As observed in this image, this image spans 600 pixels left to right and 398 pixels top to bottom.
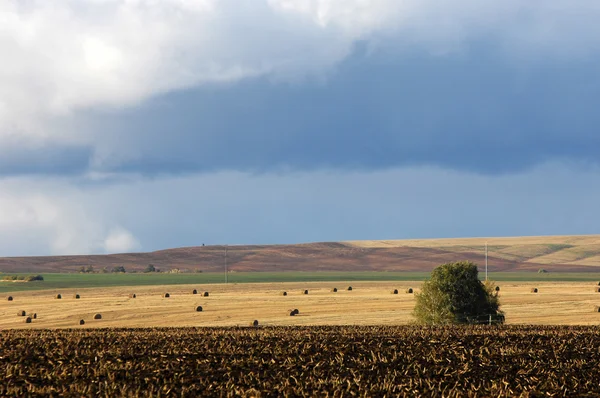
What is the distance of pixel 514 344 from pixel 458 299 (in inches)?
806

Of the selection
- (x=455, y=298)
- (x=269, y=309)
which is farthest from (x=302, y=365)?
(x=269, y=309)

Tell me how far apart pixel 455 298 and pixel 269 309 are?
26.5m

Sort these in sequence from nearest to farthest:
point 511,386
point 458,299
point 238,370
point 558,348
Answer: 1. point 511,386
2. point 238,370
3. point 558,348
4. point 458,299

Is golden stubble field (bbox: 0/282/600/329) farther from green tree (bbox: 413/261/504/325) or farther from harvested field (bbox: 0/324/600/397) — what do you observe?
harvested field (bbox: 0/324/600/397)

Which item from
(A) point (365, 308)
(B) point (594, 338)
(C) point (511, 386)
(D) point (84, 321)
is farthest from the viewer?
(A) point (365, 308)

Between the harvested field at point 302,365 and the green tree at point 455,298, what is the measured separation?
1521 centimetres

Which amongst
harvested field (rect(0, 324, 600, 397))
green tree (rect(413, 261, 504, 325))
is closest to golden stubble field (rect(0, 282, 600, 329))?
green tree (rect(413, 261, 504, 325))

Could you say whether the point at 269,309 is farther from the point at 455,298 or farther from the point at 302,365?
the point at 302,365

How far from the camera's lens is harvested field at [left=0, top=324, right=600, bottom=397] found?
26.1 m

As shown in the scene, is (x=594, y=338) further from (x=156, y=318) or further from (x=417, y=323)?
(x=156, y=318)

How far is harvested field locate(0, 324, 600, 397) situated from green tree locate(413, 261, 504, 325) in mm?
15205

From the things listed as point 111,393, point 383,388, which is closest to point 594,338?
point 383,388

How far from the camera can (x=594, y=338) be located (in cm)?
4328

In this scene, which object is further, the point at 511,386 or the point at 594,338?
the point at 594,338
